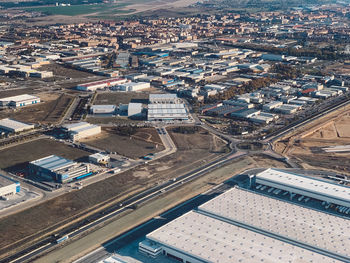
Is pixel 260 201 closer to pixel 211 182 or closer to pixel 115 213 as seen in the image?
pixel 211 182

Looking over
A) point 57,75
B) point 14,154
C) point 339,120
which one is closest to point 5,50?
point 57,75

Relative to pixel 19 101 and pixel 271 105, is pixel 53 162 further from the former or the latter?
pixel 271 105

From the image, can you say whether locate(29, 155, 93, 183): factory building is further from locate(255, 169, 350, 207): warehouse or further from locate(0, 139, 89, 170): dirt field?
locate(255, 169, 350, 207): warehouse

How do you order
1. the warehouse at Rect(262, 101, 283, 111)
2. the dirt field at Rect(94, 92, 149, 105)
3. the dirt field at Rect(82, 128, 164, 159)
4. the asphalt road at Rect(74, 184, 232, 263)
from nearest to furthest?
1. the asphalt road at Rect(74, 184, 232, 263)
2. the dirt field at Rect(82, 128, 164, 159)
3. the warehouse at Rect(262, 101, 283, 111)
4. the dirt field at Rect(94, 92, 149, 105)

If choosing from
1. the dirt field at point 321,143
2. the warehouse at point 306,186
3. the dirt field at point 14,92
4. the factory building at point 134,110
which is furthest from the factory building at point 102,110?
the warehouse at point 306,186

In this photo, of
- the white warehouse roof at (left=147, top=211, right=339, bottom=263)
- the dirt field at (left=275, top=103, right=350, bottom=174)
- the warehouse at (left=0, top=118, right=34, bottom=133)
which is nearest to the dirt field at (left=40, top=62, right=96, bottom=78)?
the warehouse at (left=0, top=118, right=34, bottom=133)

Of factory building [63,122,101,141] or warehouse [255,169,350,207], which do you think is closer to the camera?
warehouse [255,169,350,207]

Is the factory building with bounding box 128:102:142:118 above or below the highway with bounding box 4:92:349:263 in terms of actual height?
above

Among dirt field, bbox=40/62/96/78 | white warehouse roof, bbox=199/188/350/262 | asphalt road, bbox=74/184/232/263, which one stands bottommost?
asphalt road, bbox=74/184/232/263
